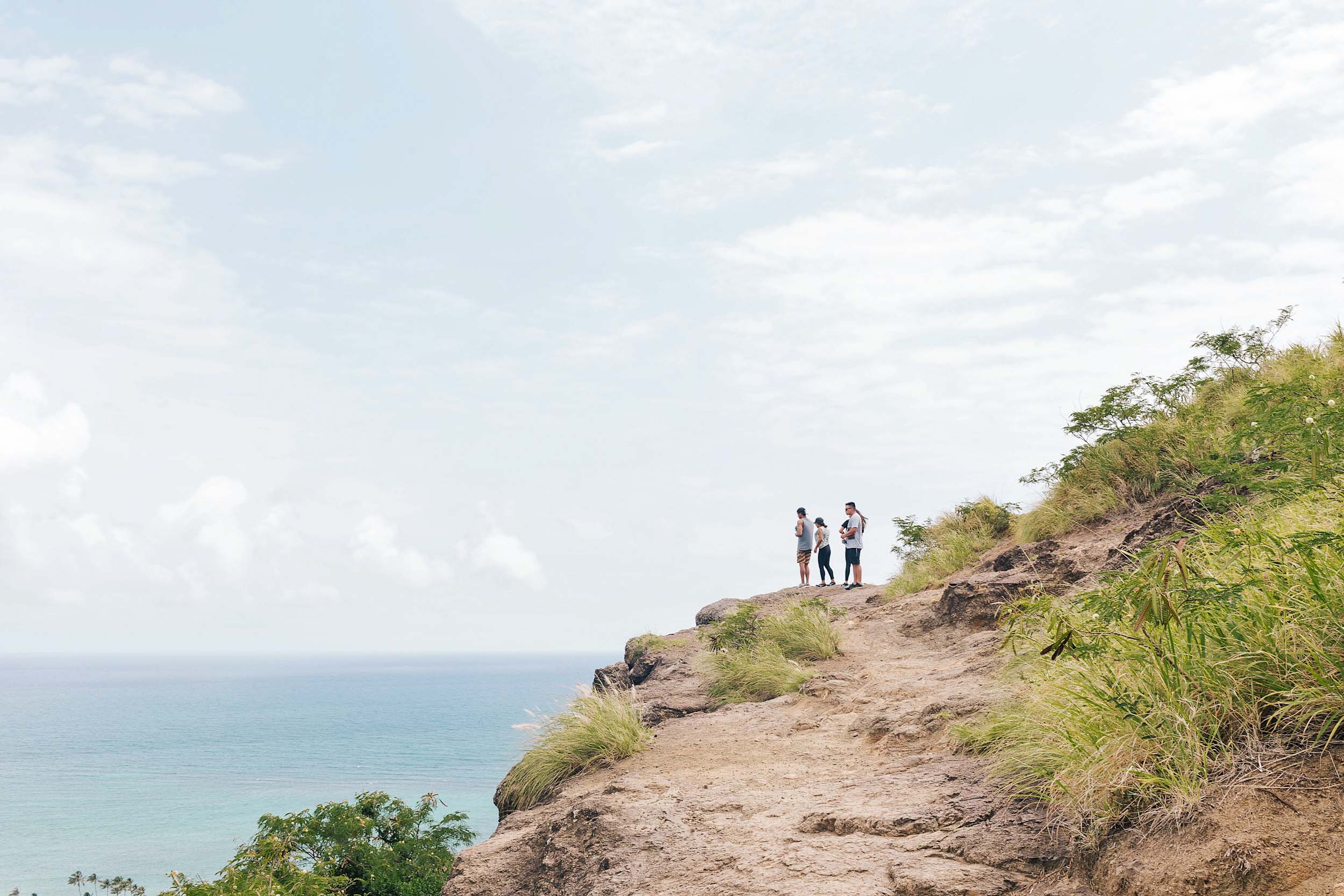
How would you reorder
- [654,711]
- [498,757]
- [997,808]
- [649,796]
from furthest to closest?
[498,757]
[654,711]
[649,796]
[997,808]

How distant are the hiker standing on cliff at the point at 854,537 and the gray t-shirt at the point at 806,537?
2853 mm

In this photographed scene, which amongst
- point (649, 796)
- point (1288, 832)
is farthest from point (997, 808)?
point (649, 796)

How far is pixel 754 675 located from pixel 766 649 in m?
0.88

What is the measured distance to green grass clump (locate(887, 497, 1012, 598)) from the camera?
15867mm

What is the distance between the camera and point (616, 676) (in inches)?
664

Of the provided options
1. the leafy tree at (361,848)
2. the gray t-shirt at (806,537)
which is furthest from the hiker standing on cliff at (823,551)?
the leafy tree at (361,848)

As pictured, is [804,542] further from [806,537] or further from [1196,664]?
[1196,664]

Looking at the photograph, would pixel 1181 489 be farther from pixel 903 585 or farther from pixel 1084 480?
pixel 903 585

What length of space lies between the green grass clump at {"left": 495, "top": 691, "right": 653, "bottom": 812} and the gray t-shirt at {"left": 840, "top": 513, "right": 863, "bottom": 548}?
460 inches

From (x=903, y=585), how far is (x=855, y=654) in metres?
4.78

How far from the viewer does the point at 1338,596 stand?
11.4 ft

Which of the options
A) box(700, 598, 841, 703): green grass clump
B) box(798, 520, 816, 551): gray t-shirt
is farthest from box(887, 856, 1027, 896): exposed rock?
box(798, 520, 816, 551): gray t-shirt

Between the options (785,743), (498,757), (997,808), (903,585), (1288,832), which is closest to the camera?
(1288,832)

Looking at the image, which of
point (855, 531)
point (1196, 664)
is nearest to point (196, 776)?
point (855, 531)
